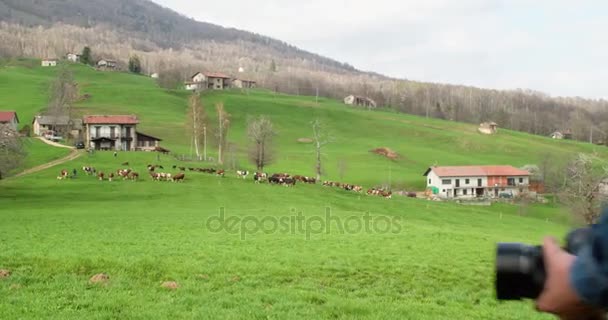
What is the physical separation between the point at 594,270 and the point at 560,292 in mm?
211

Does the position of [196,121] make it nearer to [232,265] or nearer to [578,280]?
[232,265]

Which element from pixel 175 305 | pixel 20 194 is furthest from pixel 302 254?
pixel 20 194

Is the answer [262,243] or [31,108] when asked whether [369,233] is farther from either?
[31,108]

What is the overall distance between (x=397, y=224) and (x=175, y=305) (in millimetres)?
29000

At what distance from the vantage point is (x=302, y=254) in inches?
826

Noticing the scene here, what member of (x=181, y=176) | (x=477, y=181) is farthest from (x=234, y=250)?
(x=477, y=181)

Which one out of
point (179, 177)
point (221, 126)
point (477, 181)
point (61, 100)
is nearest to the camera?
point (179, 177)

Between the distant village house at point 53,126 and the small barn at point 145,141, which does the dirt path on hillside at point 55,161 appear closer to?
the distant village house at point 53,126

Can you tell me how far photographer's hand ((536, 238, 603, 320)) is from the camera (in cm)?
256

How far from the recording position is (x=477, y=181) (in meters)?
92.1

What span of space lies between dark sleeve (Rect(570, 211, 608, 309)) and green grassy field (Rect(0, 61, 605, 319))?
345 inches

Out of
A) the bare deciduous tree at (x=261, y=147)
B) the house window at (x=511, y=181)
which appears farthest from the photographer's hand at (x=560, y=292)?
the house window at (x=511, y=181)

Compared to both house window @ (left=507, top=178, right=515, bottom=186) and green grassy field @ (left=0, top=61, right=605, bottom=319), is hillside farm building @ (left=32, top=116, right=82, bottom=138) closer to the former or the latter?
green grassy field @ (left=0, top=61, right=605, bottom=319)

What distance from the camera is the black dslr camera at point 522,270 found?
2684mm
